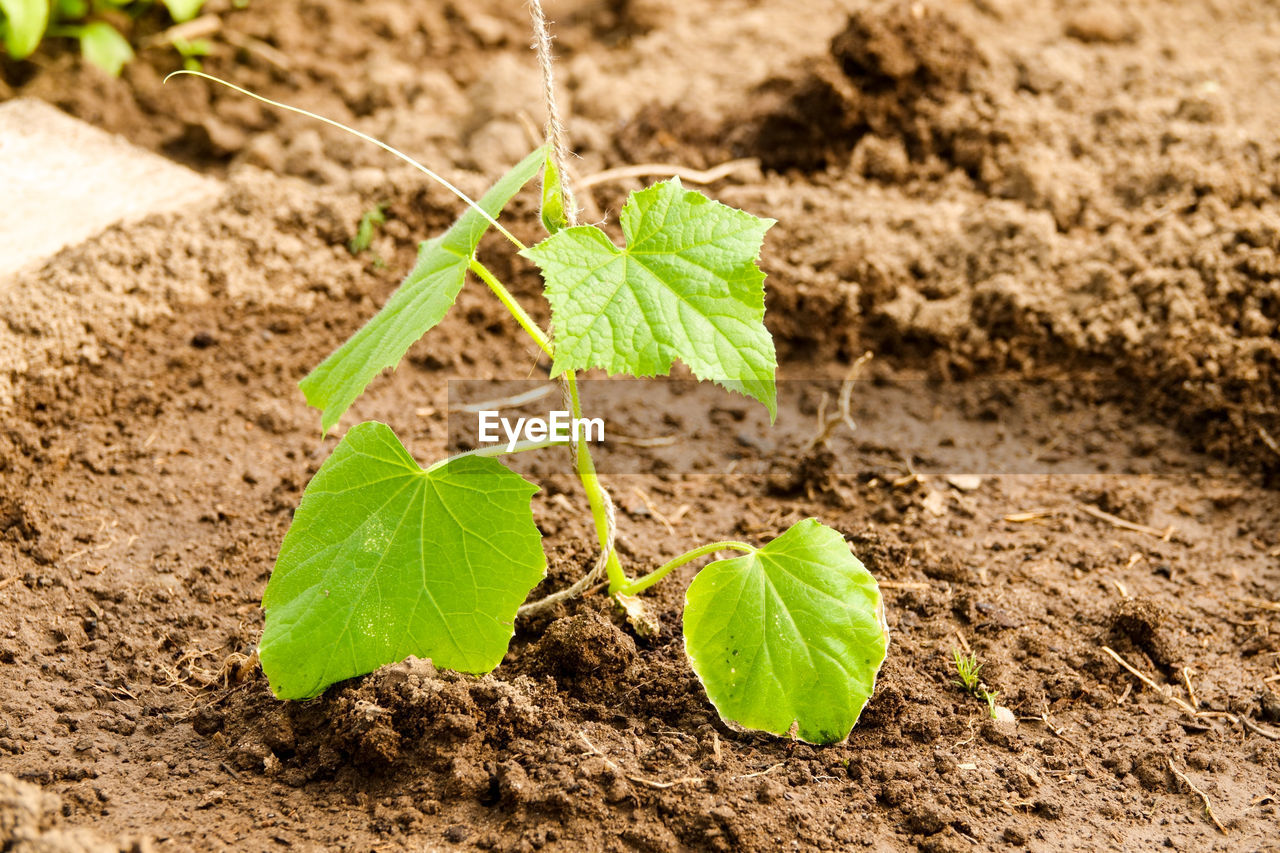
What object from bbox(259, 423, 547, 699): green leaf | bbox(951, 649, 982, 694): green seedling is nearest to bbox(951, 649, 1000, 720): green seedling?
bbox(951, 649, 982, 694): green seedling

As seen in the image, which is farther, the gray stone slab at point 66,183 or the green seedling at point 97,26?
the green seedling at point 97,26

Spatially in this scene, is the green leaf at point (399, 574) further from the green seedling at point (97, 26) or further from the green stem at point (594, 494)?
the green seedling at point (97, 26)

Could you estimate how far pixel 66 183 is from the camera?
3352 millimetres

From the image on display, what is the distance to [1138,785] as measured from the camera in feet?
6.72

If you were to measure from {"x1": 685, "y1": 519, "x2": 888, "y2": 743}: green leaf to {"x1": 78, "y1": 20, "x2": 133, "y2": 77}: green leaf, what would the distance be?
11.3 feet

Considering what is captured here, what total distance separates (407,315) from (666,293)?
47 centimetres

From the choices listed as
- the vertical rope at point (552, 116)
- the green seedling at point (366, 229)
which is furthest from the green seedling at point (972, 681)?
the green seedling at point (366, 229)

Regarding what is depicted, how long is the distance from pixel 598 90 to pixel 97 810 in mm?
3119

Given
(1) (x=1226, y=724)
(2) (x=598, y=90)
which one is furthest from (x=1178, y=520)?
(2) (x=598, y=90)

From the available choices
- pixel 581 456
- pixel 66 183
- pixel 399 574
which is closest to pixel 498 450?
pixel 581 456

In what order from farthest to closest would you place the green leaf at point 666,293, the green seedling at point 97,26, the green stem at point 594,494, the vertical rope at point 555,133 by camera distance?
the green seedling at point 97,26 → the green stem at point 594,494 → the vertical rope at point 555,133 → the green leaf at point 666,293

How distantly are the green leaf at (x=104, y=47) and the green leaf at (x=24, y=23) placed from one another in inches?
10.8

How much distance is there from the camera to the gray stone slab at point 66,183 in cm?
315

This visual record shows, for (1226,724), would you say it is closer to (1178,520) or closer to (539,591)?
(1178,520)
